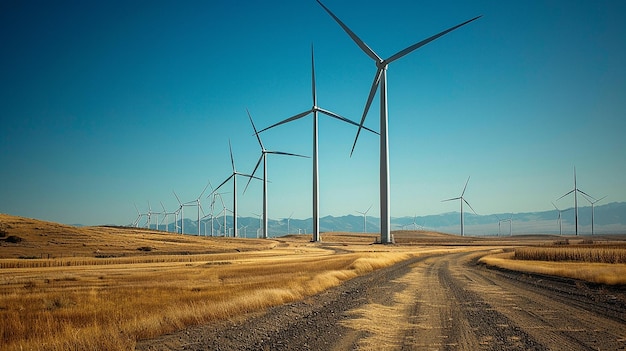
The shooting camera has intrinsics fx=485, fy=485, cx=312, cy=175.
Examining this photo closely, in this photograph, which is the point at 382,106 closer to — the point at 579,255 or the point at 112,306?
the point at 579,255

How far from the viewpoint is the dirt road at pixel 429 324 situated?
13656 mm

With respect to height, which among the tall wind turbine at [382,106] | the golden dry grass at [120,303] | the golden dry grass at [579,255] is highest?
the tall wind turbine at [382,106]

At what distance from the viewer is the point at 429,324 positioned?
648 inches

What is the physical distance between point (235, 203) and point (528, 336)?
13777 centimetres

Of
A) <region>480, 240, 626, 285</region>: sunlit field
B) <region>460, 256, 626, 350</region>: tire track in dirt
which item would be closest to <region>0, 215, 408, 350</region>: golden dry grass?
<region>460, 256, 626, 350</region>: tire track in dirt

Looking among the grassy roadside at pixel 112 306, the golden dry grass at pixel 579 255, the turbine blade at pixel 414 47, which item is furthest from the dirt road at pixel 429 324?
the turbine blade at pixel 414 47

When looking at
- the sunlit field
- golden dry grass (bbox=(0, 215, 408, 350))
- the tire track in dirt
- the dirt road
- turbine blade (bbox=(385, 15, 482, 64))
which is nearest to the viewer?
the tire track in dirt

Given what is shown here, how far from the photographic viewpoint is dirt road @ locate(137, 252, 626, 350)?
1366 cm

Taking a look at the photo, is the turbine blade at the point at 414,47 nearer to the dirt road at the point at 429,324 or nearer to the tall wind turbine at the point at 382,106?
the tall wind turbine at the point at 382,106

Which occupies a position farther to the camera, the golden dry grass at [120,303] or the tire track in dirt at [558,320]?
the golden dry grass at [120,303]

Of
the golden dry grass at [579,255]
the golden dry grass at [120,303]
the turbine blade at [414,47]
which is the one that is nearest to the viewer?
the golden dry grass at [120,303]

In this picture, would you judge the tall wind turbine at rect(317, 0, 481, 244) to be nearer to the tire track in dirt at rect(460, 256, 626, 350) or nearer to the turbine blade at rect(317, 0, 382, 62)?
the turbine blade at rect(317, 0, 382, 62)

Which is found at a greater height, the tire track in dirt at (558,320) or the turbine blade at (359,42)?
the turbine blade at (359,42)

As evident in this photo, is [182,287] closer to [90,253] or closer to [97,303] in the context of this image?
[97,303]
